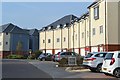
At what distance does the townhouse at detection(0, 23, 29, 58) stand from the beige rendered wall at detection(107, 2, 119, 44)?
5365cm

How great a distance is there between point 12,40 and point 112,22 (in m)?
60.0

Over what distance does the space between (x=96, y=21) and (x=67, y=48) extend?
26.0 metres

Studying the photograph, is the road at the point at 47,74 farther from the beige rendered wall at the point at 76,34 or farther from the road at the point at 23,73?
the beige rendered wall at the point at 76,34

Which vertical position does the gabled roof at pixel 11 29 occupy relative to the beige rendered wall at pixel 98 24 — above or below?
above

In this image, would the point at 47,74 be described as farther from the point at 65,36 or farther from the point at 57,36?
the point at 57,36

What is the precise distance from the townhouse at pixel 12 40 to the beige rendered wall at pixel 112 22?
53646 mm

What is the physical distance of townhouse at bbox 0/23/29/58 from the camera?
91.6m

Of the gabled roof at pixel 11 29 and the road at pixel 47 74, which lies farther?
the gabled roof at pixel 11 29

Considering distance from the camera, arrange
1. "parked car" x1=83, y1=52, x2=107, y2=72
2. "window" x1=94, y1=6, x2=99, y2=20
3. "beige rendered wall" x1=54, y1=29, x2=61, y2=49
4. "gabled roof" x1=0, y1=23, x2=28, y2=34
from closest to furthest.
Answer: "parked car" x1=83, y1=52, x2=107, y2=72 < "window" x1=94, y1=6, x2=99, y2=20 < "beige rendered wall" x1=54, y1=29, x2=61, y2=49 < "gabled roof" x1=0, y1=23, x2=28, y2=34

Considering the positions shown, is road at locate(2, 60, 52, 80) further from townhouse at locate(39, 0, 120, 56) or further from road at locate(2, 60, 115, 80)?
townhouse at locate(39, 0, 120, 56)

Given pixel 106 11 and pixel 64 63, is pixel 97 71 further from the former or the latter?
pixel 106 11

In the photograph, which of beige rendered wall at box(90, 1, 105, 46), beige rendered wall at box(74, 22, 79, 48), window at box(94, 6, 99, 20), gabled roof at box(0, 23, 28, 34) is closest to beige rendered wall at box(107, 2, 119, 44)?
beige rendered wall at box(90, 1, 105, 46)

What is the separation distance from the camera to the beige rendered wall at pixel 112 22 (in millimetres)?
37619

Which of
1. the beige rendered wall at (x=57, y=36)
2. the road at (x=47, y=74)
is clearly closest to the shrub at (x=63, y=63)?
the road at (x=47, y=74)
